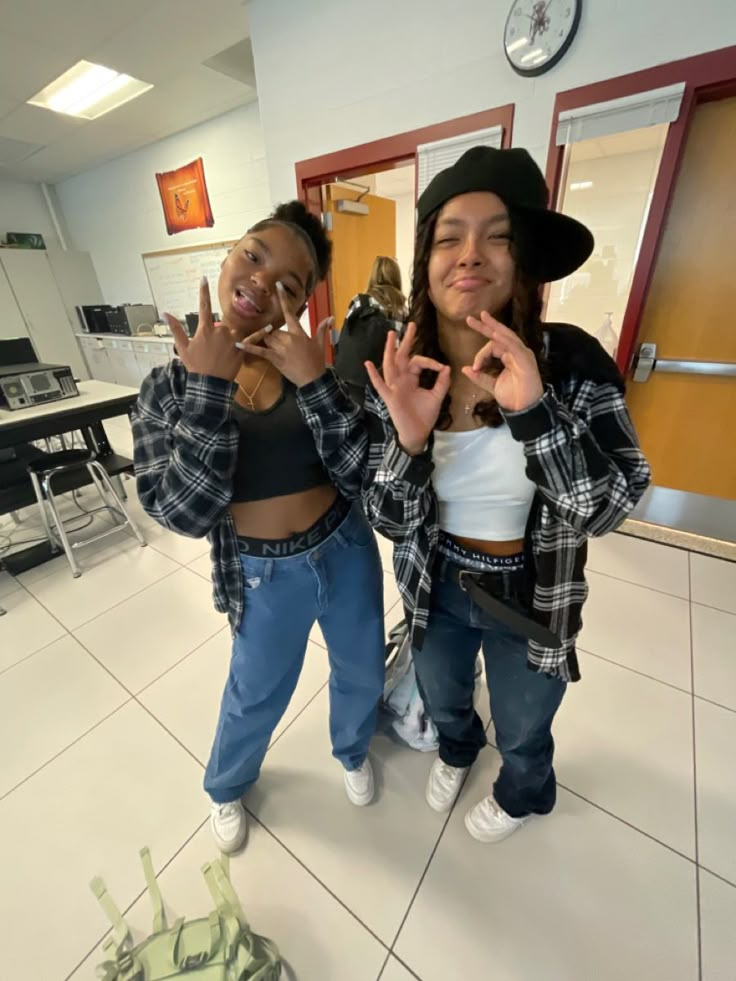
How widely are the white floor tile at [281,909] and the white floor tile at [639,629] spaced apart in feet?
4.12

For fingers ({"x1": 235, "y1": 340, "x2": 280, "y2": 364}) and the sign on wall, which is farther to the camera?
the sign on wall

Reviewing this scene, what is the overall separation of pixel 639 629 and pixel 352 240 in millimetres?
3387

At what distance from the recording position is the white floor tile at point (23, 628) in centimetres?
178

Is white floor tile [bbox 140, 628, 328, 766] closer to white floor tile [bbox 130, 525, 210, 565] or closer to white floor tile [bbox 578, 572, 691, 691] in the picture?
white floor tile [bbox 130, 525, 210, 565]

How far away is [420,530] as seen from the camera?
0.84m

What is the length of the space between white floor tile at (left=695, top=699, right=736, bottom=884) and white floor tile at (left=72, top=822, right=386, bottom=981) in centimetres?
91

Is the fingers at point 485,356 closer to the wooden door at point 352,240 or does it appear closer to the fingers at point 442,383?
the fingers at point 442,383

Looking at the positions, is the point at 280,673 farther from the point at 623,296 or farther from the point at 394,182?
the point at 394,182

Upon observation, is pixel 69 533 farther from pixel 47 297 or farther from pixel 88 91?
pixel 47 297

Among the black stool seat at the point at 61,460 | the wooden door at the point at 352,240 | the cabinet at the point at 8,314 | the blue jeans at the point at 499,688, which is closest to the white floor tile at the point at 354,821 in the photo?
the blue jeans at the point at 499,688

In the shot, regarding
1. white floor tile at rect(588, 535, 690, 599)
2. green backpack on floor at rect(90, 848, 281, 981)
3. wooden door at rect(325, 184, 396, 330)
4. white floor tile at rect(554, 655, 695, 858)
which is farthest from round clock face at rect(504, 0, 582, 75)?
green backpack on floor at rect(90, 848, 281, 981)

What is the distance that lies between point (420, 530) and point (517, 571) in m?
0.22

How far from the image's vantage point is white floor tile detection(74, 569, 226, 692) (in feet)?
5.48

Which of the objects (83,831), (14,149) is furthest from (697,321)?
(14,149)
